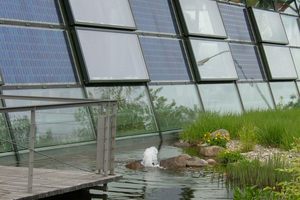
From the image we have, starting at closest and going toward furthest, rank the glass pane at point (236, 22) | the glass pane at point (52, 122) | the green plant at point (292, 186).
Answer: the green plant at point (292, 186), the glass pane at point (52, 122), the glass pane at point (236, 22)

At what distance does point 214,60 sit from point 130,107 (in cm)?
427

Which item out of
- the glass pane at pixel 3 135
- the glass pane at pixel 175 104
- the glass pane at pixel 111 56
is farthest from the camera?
the glass pane at pixel 175 104

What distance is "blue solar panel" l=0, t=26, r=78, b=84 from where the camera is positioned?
889cm

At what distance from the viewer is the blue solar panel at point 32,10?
9273mm

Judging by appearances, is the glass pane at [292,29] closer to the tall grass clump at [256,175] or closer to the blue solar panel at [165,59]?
the blue solar panel at [165,59]

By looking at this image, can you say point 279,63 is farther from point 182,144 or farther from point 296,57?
point 182,144

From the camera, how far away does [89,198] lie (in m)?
5.27

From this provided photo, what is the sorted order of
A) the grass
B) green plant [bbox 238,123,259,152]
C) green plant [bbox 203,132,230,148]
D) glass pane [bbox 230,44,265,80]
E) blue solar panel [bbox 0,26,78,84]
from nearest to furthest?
blue solar panel [bbox 0,26,78,84]
the grass
green plant [bbox 238,123,259,152]
green plant [bbox 203,132,230,148]
glass pane [bbox 230,44,265,80]

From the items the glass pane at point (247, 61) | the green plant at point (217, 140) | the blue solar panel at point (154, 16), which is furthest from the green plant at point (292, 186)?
the glass pane at point (247, 61)

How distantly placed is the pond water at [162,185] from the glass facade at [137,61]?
1.24 metres

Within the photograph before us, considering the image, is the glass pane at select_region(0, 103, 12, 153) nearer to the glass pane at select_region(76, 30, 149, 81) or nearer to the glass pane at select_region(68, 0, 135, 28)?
the glass pane at select_region(76, 30, 149, 81)

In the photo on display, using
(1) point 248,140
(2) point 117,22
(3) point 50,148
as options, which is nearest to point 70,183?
(3) point 50,148

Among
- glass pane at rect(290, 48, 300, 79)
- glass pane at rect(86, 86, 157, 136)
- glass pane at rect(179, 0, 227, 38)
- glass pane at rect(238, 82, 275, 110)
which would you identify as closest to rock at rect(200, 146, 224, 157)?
glass pane at rect(86, 86, 157, 136)

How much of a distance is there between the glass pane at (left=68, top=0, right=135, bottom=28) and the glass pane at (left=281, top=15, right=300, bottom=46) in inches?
399
